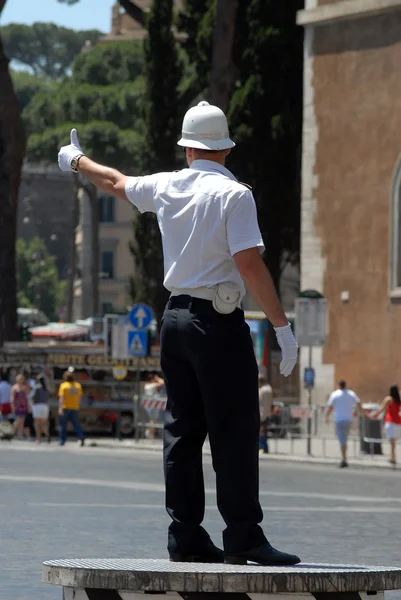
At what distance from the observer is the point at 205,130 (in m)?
7.52

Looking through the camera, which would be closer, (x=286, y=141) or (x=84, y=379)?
(x=84, y=379)

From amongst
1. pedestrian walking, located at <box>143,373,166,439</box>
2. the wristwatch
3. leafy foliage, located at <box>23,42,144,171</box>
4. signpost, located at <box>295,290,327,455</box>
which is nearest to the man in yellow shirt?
pedestrian walking, located at <box>143,373,166,439</box>

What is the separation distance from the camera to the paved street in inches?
470

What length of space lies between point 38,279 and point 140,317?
8202 cm

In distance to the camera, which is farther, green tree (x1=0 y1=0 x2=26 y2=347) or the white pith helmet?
green tree (x1=0 y1=0 x2=26 y2=347)

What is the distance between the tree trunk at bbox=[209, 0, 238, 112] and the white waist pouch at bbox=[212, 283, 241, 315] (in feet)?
119

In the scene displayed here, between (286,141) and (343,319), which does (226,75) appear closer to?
(286,141)

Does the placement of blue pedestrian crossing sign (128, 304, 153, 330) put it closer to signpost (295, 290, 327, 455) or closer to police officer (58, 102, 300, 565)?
signpost (295, 290, 327, 455)

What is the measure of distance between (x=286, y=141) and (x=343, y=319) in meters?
8.32

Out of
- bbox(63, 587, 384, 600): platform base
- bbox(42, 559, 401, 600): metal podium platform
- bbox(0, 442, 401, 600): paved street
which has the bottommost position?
bbox(0, 442, 401, 600): paved street

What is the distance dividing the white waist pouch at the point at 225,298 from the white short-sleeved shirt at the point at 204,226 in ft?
0.11

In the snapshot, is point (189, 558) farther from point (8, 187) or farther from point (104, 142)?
point (104, 142)

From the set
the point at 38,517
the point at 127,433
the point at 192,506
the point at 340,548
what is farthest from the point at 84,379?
the point at 192,506

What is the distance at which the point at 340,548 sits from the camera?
12648 millimetres
